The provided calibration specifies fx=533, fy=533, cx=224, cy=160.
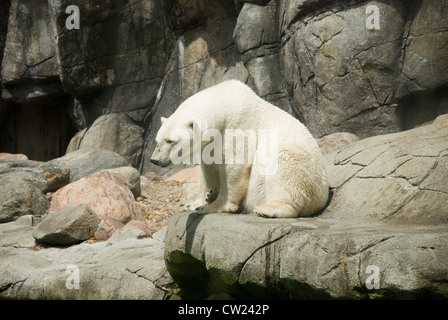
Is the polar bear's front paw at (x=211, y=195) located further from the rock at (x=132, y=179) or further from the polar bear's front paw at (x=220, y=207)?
Result: the rock at (x=132, y=179)

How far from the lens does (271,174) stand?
15.4 feet

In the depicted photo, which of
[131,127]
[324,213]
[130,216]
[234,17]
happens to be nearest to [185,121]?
[324,213]

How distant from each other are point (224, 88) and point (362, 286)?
2399 mm

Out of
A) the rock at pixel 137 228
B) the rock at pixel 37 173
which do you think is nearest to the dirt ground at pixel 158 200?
the rock at pixel 137 228

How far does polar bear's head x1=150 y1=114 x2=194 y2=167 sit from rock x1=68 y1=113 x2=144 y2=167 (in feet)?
28.8

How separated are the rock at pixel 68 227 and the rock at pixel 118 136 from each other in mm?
6249

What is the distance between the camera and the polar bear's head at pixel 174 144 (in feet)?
14.7

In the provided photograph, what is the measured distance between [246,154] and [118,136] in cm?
884

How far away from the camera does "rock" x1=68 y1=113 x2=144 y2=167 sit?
13164 millimetres

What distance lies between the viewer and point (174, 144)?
453cm

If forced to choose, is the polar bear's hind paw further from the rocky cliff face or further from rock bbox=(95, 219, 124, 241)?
the rocky cliff face

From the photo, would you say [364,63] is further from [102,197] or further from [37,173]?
[37,173]

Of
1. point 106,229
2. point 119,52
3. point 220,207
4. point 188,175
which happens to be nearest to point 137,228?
point 106,229

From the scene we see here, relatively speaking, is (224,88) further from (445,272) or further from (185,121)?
(445,272)
